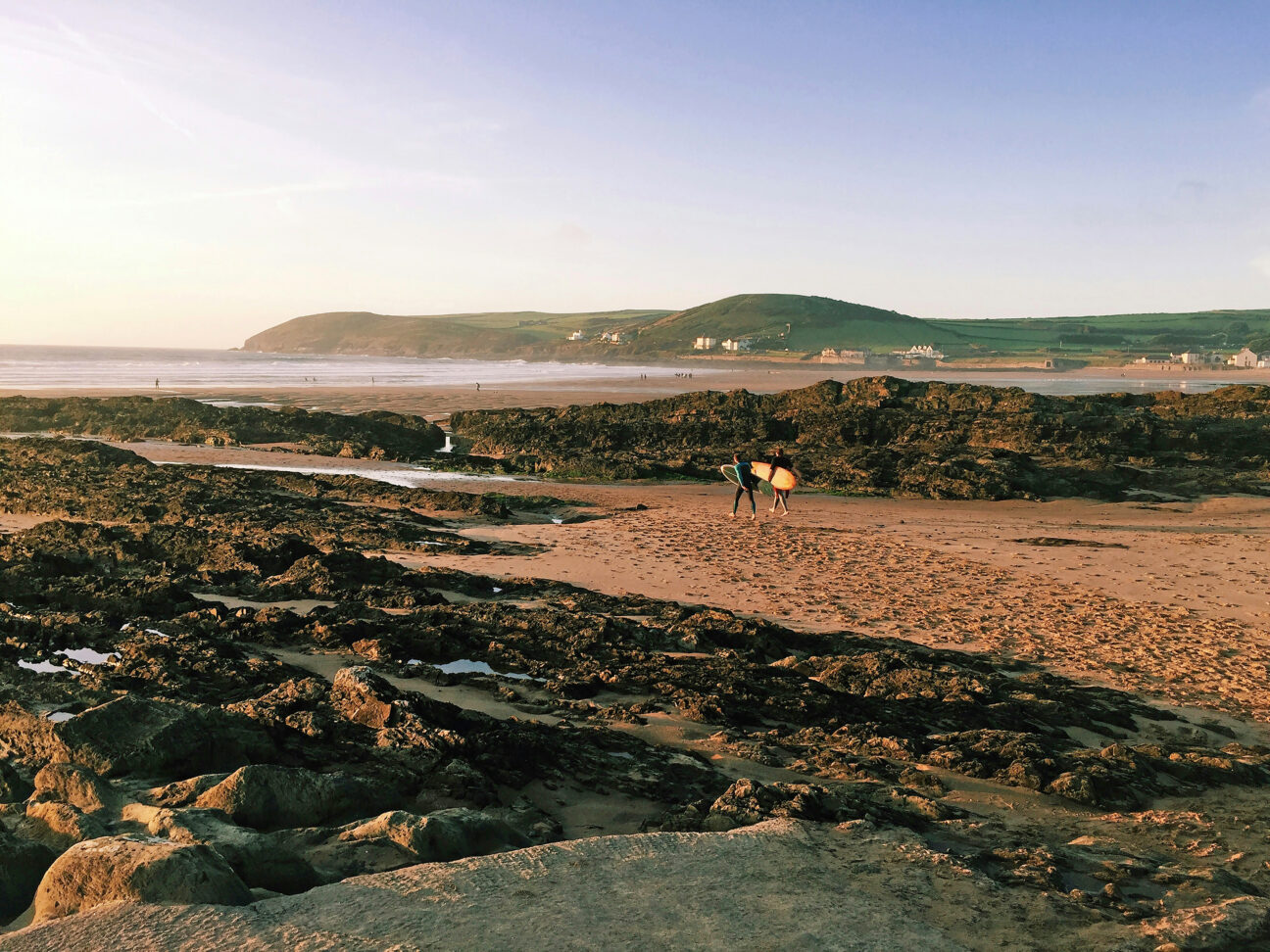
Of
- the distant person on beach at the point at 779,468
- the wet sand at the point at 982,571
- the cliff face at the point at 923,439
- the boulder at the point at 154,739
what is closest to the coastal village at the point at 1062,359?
the cliff face at the point at 923,439

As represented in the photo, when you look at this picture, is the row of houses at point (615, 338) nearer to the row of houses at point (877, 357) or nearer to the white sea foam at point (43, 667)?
the row of houses at point (877, 357)

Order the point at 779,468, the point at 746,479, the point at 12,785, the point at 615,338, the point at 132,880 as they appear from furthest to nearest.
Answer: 1. the point at 615,338
2. the point at 779,468
3. the point at 746,479
4. the point at 12,785
5. the point at 132,880

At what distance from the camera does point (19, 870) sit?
3748 mm

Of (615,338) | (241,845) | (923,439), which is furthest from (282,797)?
(615,338)

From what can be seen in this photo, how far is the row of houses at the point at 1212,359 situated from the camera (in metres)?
116

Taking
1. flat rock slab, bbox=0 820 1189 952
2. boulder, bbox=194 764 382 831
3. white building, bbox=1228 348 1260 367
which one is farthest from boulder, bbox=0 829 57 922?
white building, bbox=1228 348 1260 367

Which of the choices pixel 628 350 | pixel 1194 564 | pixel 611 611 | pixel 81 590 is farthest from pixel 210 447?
pixel 628 350

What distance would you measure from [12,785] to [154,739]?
671 millimetres

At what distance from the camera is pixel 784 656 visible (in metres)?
8.84

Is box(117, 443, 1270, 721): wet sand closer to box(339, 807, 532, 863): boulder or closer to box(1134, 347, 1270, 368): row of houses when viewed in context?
box(339, 807, 532, 863): boulder

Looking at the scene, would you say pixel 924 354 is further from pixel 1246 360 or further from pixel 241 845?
pixel 241 845

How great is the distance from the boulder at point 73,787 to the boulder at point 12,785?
132 mm

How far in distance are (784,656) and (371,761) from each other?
15.0 ft

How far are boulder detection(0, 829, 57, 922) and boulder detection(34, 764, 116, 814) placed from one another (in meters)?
0.57
